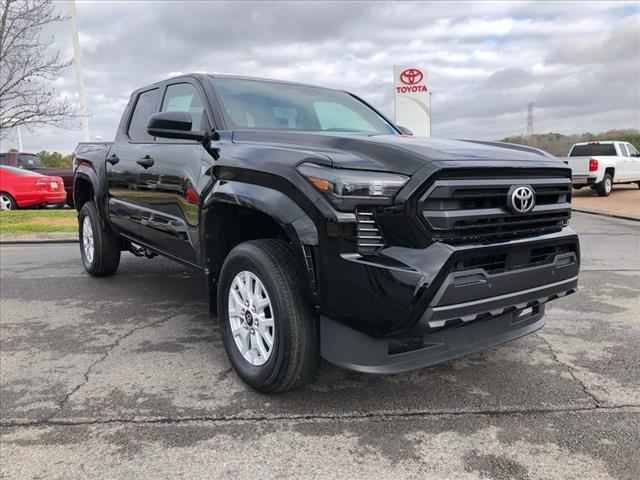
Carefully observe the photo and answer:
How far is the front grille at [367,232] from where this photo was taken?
2.51 meters

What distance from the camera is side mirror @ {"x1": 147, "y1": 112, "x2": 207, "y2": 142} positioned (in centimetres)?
345

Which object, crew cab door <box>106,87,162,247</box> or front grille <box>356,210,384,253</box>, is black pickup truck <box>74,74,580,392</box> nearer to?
front grille <box>356,210,384,253</box>

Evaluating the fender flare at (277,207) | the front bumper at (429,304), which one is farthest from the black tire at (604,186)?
the fender flare at (277,207)

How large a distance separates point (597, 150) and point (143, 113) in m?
19.0

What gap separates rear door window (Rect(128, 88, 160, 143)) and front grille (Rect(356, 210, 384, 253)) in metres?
2.74

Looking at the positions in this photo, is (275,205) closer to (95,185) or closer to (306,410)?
(306,410)

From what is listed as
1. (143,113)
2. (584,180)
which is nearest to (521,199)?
(143,113)

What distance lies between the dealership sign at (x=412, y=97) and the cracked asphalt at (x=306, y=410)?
14.6 meters

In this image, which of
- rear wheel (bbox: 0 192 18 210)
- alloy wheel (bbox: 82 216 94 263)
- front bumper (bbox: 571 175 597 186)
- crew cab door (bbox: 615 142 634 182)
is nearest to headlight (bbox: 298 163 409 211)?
alloy wheel (bbox: 82 216 94 263)

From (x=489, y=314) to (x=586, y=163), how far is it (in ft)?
60.9

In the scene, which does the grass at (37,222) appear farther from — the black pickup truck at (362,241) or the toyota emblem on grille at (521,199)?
the toyota emblem on grille at (521,199)

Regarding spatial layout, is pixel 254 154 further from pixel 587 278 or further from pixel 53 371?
pixel 587 278

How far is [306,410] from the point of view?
2953 mm

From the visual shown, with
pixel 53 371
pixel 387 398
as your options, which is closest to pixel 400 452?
pixel 387 398
